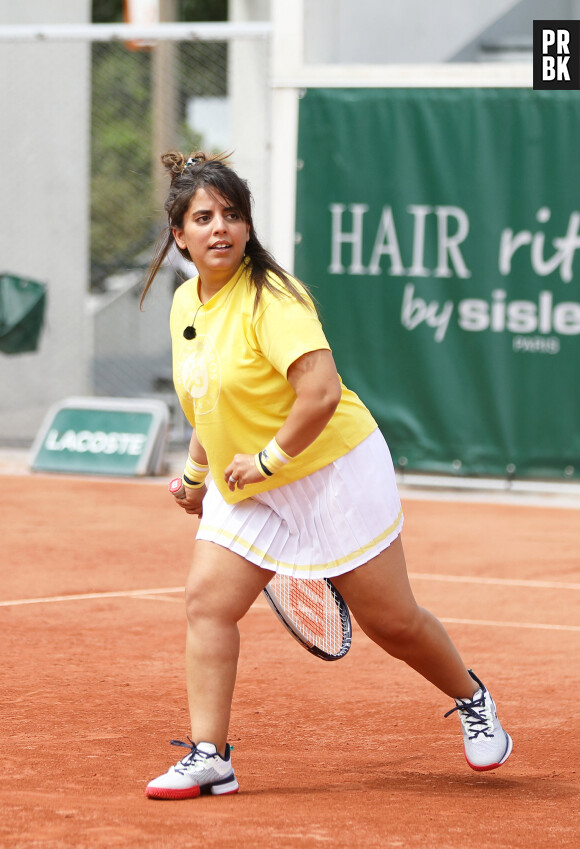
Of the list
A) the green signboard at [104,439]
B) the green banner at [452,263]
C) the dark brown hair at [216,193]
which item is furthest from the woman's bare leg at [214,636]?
the green signboard at [104,439]

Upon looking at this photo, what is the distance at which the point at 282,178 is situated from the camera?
10734mm

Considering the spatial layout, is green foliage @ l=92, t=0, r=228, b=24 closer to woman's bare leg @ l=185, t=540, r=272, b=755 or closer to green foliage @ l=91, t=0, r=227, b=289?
green foliage @ l=91, t=0, r=227, b=289

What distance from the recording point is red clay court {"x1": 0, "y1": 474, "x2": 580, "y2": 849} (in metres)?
3.44

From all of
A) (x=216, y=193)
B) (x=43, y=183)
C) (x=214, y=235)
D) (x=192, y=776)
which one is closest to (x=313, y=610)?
(x=192, y=776)

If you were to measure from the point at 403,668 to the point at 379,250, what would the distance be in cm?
561

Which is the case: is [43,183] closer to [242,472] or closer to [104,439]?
[104,439]

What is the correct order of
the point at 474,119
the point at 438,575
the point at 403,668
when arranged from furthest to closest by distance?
the point at 474,119
the point at 438,575
the point at 403,668

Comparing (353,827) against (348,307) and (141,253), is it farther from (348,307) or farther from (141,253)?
(141,253)

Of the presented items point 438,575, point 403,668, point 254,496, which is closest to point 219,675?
point 254,496

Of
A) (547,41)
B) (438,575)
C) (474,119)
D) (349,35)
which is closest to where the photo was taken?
(438,575)

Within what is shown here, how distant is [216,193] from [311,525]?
38.2 inches

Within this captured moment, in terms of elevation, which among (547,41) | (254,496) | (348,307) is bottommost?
(254,496)

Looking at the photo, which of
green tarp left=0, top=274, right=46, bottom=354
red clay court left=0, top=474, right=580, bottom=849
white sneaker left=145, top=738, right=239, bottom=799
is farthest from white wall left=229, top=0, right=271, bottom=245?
white sneaker left=145, top=738, right=239, bottom=799

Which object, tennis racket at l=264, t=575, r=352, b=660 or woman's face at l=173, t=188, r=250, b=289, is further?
tennis racket at l=264, t=575, r=352, b=660
